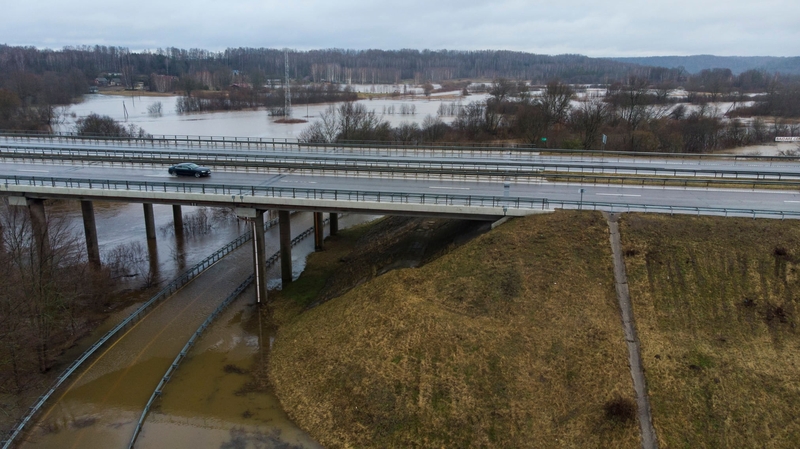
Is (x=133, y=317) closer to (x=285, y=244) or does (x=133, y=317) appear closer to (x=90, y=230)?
(x=285, y=244)

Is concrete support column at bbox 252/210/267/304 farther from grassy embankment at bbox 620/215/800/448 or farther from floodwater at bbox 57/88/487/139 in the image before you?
floodwater at bbox 57/88/487/139

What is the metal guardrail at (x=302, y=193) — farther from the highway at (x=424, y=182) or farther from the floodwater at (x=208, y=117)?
the floodwater at (x=208, y=117)

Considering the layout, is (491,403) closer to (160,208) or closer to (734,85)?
(160,208)

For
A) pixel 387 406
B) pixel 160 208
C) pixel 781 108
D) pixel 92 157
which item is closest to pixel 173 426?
pixel 387 406

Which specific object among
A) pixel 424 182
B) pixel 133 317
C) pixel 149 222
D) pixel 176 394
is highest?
pixel 424 182

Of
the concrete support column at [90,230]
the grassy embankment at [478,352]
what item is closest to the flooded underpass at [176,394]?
the grassy embankment at [478,352]

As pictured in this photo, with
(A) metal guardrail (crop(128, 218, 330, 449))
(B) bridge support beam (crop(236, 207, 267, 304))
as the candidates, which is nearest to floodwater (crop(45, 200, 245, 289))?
(A) metal guardrail (crop(128, 218, 330, 449))

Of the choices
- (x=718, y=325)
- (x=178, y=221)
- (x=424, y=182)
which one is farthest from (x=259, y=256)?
(x=718, y=325)
